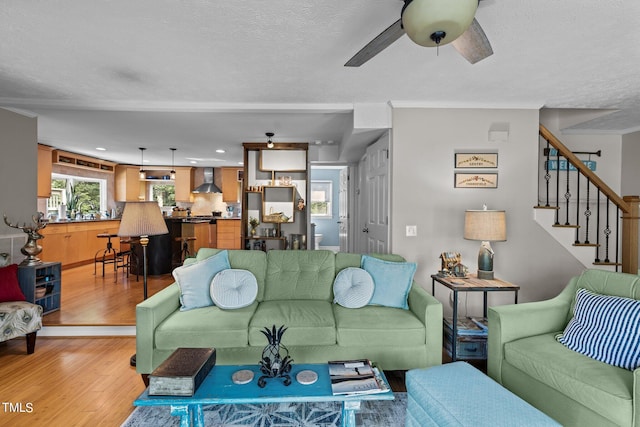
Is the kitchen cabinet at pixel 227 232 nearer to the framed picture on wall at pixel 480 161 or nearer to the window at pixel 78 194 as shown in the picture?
the window at pixel 78 194

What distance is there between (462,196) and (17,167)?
5125mm

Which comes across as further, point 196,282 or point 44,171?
point 44,171

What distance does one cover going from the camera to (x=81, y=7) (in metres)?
1.86

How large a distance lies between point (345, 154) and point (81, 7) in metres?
3.87

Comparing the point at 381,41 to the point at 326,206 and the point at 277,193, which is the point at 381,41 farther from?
the point at 326,206

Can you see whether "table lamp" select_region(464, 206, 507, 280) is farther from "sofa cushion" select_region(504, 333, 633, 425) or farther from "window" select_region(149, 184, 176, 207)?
"window" select_region(149, 184, 176, 207)

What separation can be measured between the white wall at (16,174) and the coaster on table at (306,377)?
3998 mm

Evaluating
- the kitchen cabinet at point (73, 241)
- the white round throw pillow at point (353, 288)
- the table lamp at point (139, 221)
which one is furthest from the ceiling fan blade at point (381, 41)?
the kitchen cabinet at point (73, 241)

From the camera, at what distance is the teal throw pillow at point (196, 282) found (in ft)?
8.79

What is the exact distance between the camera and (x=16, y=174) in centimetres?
377

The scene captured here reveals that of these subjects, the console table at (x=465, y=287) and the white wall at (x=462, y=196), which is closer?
the console table at (x=465, y=287)

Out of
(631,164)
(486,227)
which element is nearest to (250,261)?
(486,227)

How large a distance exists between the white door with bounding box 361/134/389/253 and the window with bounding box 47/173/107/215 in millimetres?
6532

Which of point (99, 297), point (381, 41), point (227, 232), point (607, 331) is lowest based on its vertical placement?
point (99, 297)
